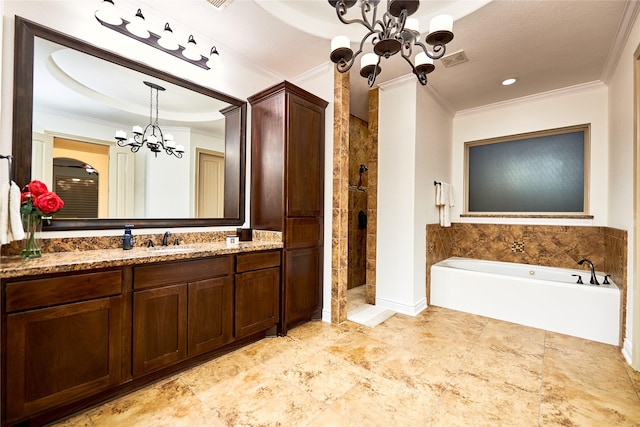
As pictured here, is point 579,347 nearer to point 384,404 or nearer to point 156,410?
point 384,404

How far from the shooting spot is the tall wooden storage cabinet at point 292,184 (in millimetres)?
2641

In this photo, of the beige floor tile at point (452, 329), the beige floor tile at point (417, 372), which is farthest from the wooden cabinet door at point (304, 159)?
the beige floor tile at point (452, 329)

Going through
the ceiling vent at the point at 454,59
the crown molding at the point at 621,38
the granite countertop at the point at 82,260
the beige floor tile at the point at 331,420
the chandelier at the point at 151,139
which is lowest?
the beige floor tile at the point at 331,420

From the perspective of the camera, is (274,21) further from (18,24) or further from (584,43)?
(584,43)

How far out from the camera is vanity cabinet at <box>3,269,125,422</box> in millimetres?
1353

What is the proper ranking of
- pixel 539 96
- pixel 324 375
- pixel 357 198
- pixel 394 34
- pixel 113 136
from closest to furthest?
pixel 394 34
pixel 324 375
pixel 113 136
pixel 539 96
pixel 357 198

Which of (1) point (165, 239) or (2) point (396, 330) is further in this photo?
(2) point (396, 330)

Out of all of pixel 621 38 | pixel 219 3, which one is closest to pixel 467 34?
pixel 621 38

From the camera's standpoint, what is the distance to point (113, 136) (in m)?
2.11

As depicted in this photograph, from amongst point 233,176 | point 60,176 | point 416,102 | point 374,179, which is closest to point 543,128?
point 416,102

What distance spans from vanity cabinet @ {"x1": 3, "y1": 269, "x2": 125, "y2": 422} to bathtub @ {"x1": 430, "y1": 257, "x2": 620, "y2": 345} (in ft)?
11.2

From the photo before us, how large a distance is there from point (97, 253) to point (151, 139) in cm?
100

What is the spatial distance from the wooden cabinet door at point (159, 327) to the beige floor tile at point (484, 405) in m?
Answer: 1.71

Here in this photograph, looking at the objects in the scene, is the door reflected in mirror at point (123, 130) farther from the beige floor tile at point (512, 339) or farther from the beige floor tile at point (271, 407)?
the beige floor tile at point (512, 339)
